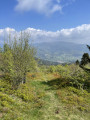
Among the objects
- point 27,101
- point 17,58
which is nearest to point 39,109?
point 27,101

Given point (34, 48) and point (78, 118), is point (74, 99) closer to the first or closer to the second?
point (78, 118)

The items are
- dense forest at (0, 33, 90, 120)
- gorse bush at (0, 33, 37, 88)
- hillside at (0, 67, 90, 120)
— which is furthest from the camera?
gorse bush at (0, 33, 37, 88)

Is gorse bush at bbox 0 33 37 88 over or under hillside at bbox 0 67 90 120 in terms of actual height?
over

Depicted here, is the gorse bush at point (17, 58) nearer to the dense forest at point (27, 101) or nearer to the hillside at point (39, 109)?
the dense forest at point (27, 101)

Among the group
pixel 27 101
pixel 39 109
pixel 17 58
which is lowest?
pixel 39 109

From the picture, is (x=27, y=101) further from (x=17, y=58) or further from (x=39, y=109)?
(x=17, y=58)

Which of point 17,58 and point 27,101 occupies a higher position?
point 17,58

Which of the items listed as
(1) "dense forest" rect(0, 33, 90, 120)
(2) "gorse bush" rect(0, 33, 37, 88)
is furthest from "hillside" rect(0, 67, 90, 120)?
(2) "gorse bush" rect(0, 33, 37, 88)

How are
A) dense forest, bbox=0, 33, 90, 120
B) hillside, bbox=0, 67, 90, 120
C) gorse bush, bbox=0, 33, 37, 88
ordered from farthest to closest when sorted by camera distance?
1. gorse bush, bbox=0, 33, 37, 88
2. dense forest, bbox=0, 33, 90, 120
3. hillside, bbox=0, 67, 90, 120

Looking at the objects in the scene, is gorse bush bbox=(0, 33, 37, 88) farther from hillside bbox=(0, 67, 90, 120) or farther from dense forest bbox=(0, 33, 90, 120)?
hillside bbox=(0, 67, 90, 120)

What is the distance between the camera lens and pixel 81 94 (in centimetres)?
1147

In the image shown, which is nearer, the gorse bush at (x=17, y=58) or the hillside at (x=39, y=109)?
the hillside at (x=39, y=109)

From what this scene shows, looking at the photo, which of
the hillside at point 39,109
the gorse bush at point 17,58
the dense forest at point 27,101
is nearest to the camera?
the hillside at point 39,109

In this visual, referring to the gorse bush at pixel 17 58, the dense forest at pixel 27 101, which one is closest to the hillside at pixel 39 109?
the dense forest at pixel 27 101
